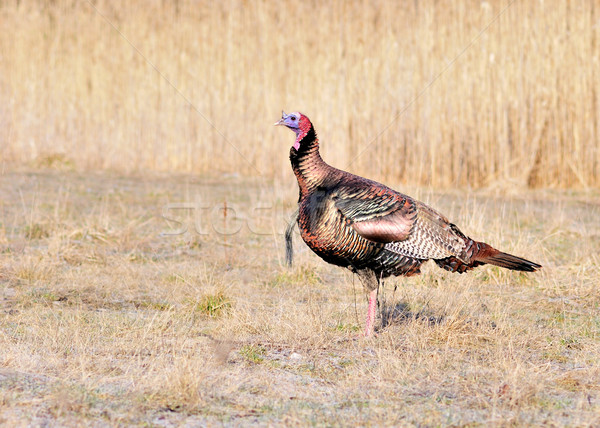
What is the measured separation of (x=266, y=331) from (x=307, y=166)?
1115 millimetres

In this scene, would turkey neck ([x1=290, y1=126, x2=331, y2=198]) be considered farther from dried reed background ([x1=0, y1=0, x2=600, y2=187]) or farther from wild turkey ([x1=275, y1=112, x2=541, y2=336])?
dried reed background ([x1=0, y1=0, x2=600, y2=187])

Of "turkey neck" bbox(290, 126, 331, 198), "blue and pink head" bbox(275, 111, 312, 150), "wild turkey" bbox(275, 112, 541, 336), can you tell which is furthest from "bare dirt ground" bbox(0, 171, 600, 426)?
"blue and pink head" bbox(275, 111, 312, 150)

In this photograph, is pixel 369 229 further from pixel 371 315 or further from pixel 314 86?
pixel 314 86

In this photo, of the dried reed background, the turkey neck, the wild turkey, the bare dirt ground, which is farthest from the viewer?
the dried reed background

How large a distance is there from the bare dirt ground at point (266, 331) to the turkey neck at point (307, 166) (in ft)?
2.90

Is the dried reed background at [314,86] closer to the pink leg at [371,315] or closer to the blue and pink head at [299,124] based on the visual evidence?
the pink leg at [371,315]

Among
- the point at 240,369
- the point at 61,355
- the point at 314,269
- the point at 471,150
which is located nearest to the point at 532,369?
the point at 240,369

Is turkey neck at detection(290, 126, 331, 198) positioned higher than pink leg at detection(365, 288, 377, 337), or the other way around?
turkey neck at detection(290, 126, 331, 198)

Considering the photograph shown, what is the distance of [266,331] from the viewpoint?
207 inches

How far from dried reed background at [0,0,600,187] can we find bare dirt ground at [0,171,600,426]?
2108 mm

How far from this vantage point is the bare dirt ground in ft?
12.4

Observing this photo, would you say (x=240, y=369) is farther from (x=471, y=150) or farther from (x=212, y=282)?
(x=471, y=150)

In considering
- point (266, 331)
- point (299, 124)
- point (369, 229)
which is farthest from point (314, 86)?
point (369, 229)

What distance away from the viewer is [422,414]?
12.3 feet
